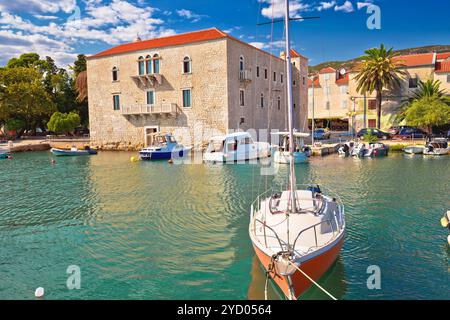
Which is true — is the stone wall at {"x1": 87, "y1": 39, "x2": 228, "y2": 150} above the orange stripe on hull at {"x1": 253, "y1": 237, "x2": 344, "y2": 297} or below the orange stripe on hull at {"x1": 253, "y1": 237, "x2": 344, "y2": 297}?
above

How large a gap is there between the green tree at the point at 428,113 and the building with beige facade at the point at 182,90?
48.1ft

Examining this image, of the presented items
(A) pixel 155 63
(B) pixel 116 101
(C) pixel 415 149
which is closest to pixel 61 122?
(B) pixel 116 101

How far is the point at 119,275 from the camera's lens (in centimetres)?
860

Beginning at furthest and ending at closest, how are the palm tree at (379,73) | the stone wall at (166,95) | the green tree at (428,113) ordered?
1. the palm tree at (379,73)
2. the stone wall at (166,95)
3. the green tree at (428,113)

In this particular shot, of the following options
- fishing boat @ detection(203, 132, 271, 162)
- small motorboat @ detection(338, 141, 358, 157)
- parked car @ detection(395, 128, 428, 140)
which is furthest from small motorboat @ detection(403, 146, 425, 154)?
fishing boat @ detection(203, 132, 271, 162)

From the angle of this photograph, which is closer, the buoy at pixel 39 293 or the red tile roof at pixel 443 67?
the buoy at pixel 39 293

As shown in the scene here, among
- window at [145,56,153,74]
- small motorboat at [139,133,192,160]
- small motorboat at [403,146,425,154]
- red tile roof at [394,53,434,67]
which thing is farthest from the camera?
red tile roof at [394,53,434,67]

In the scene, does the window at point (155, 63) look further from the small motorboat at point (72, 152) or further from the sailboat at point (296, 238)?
the sailboat at point (296, 238)

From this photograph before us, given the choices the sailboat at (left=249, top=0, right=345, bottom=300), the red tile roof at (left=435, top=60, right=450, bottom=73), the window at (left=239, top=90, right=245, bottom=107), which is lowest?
the sailboat at (left=249, top=0, right=345, bottom=300)

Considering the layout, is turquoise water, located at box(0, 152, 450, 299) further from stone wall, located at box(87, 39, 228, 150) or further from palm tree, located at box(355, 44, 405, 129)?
palm tree, located at box(355, 44, 405, 129)

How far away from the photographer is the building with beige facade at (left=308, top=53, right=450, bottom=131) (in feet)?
137

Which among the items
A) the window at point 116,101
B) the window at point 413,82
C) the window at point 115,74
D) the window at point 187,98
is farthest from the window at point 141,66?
the window at point 413,82

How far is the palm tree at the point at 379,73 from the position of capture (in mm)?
40750

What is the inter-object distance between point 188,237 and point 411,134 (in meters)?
36.3
